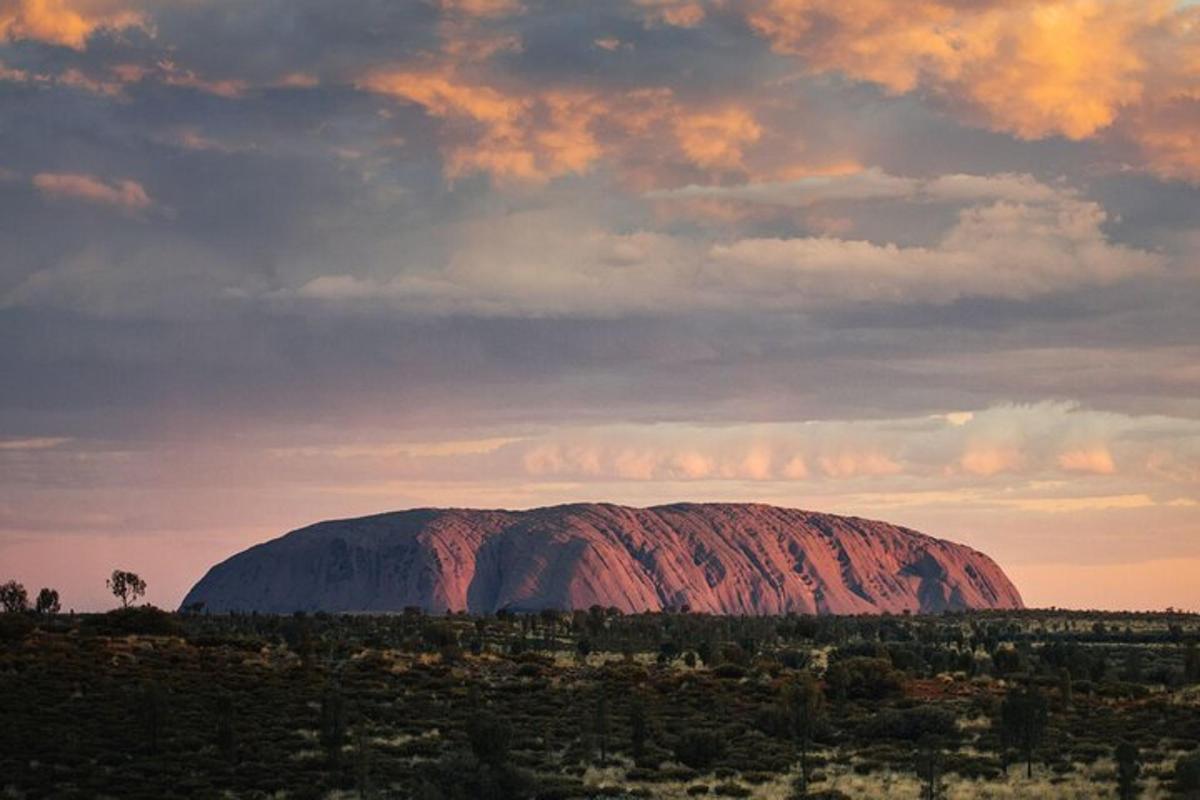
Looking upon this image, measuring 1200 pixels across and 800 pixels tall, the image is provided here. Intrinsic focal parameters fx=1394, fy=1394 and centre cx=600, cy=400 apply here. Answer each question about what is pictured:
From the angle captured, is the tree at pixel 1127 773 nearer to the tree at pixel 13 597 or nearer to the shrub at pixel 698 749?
the shrub at pixel 698 749

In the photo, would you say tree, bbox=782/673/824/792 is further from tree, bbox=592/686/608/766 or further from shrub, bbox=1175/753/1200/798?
shrub, bbox=1175/753/1200/798

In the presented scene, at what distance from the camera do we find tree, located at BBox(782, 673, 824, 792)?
54628mm

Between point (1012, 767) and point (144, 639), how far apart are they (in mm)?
53674

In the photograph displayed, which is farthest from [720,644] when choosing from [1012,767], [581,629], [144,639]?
[1012,767]

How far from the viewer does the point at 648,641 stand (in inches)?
4326

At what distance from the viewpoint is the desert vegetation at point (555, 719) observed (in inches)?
1982

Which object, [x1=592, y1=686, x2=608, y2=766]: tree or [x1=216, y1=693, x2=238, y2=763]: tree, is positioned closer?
[x1=216, y1=693, x2=238, y2=763]: tree

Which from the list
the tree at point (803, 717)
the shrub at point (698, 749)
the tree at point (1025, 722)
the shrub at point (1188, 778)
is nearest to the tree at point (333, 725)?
the shrub at point (698, 749)

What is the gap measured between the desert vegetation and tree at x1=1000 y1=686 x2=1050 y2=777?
0.10m

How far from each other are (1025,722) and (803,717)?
28.2 feet

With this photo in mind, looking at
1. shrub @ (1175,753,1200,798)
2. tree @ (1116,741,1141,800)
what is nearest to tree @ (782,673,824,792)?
tree @ (1116,741,1141,800)

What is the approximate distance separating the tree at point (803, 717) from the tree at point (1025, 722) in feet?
25.4

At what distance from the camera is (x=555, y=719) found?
66.4 meters

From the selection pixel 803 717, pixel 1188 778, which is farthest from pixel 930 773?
pixel 1188 778
